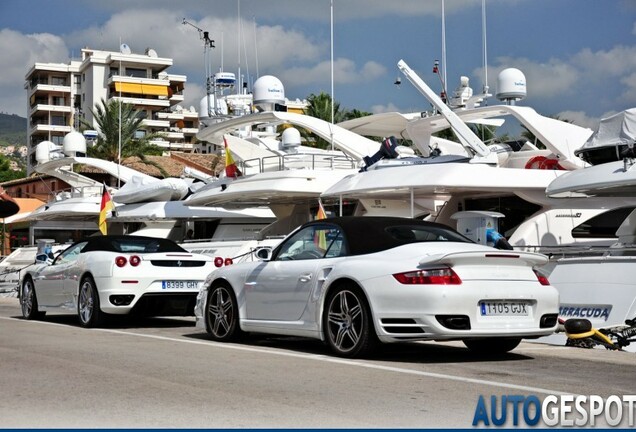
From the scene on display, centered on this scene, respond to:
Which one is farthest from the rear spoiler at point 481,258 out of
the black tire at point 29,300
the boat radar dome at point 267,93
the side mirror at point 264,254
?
the boat radar dome at point 267,93

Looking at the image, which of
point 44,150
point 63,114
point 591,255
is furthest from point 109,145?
point 591,255

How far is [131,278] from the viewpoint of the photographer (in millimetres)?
13391

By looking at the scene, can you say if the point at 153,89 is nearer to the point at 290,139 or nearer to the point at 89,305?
the point at 290,139

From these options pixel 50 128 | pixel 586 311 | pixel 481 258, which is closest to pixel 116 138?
pixel 50 128

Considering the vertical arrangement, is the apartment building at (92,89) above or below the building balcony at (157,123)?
above

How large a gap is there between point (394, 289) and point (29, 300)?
9.48m

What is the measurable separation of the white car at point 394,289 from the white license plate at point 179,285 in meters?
3.41

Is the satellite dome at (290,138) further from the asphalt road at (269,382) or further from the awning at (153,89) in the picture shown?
the awning at (153,89)

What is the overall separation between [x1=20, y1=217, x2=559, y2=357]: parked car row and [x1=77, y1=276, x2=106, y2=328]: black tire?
107 inches

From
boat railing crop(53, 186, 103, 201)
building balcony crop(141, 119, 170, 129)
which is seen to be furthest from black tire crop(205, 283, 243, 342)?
building balcony crop(141, 119, 170, 129)

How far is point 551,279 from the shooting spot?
14047mm

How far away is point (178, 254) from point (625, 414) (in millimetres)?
9036

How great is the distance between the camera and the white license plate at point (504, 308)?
8469 mm

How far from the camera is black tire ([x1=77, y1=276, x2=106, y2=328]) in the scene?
13.5m
